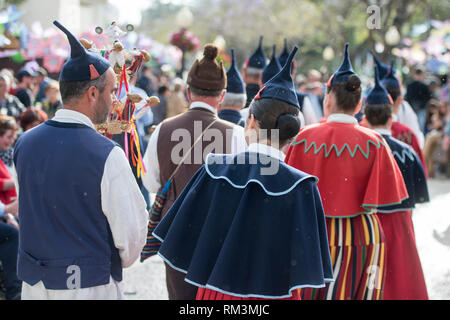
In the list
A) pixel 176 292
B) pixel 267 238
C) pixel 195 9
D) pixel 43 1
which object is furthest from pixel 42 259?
pixel 195 9

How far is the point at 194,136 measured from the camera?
379 centimetres

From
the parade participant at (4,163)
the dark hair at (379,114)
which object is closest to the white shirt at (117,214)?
the dark hair at (379,114)

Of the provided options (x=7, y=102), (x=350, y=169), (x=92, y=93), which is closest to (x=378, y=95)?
(x=350, y=169)

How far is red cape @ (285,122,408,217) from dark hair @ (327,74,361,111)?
16 centimetres

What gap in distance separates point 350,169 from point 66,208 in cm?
188

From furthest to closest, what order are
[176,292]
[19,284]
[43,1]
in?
1. [43,1]
2. [19,284]
3. [176,292]

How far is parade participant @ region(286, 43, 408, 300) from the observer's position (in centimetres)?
359

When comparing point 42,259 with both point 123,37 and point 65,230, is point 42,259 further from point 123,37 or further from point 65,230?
point 123,37

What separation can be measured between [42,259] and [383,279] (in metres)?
2.27

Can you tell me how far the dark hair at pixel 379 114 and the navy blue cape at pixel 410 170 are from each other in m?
0.14

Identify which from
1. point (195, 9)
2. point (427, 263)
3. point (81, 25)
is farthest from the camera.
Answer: point (195, 9)

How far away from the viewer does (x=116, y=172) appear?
2424mm

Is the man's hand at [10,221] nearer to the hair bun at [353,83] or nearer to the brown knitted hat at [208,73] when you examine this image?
the brown knitted hat at [208,73]

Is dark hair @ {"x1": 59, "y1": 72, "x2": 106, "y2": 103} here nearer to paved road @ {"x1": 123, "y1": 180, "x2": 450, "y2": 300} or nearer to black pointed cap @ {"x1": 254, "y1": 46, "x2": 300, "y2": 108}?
black pointed cap @ {"x1": 254, "y1": 46, "x2": 300, "y2": 108}
